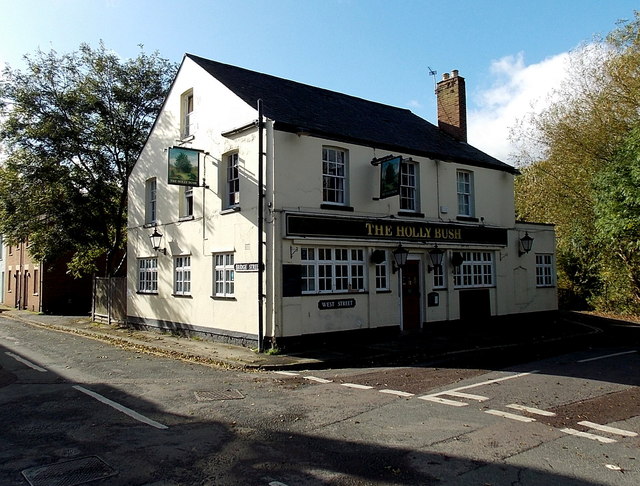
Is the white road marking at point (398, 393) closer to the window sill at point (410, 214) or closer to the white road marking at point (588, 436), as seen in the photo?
the white road marking at point (588, 436)

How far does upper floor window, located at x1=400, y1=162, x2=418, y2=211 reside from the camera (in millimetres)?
17453

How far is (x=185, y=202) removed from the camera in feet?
61.2

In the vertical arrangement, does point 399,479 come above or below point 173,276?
below

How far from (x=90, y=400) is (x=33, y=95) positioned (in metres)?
20.2

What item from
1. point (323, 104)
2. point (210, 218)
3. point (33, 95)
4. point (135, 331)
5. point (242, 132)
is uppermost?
point (33, 95)

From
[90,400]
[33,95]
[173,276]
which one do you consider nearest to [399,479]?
[90,400]

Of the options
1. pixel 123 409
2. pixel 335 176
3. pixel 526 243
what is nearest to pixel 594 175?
pixel 526 243

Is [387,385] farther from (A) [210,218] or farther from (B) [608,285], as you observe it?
(B) [608,285]

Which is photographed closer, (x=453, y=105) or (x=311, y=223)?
(x=311, y=223)

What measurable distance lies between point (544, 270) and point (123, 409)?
18779 millimetres

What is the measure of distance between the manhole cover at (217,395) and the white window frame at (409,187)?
32.9 feet

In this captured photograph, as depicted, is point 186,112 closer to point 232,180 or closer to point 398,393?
point 232,180

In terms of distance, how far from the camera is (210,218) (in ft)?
54.5

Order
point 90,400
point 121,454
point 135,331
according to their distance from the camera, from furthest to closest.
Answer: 1. point 135,331
2. point 90,400
3. point 121,454
